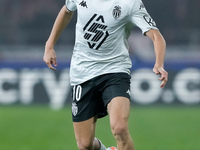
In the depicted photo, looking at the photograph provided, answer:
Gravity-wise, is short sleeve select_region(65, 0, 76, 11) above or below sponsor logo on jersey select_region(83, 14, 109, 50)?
above

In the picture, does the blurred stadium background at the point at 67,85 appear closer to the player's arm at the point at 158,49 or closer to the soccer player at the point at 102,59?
the soccer player at the point at 102,59

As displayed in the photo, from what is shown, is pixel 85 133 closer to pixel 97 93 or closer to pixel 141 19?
pixel 97 93

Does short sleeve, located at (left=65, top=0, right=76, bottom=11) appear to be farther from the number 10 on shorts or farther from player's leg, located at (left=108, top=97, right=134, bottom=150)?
player's leg, located at (left=108, top=97, right=134, bottom=150)

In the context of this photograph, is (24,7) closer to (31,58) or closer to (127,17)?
(31,58)

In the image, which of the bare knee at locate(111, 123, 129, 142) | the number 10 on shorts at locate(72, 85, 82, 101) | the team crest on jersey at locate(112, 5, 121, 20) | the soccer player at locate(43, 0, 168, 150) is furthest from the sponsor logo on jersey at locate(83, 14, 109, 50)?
the bare knee at locate(111, 123, 129, 142)

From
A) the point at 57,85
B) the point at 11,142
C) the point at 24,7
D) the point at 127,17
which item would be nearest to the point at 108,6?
the point at 127,17

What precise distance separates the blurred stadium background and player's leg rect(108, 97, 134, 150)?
2.55 metres

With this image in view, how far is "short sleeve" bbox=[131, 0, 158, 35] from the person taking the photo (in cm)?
565

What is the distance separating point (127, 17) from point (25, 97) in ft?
26.9

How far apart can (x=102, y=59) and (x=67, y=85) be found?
752 cm

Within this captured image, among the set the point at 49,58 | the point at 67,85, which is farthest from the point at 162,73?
the point at 67,85

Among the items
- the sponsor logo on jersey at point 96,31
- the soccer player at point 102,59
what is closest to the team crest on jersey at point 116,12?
the soccer player at point 102,59

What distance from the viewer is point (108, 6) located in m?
5.89

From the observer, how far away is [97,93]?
6.06 meters
